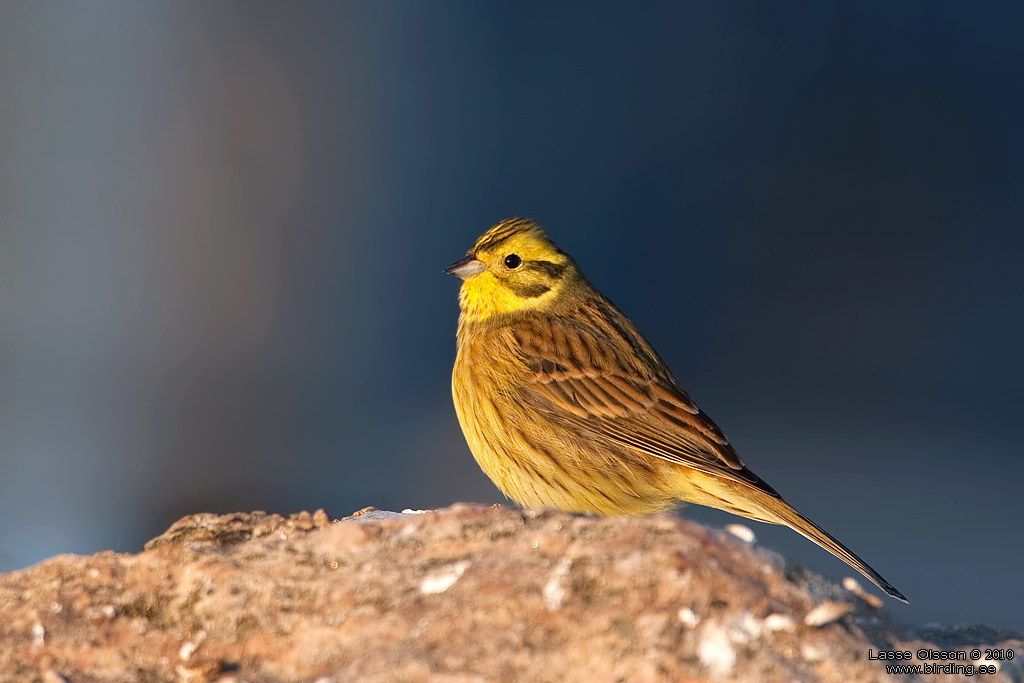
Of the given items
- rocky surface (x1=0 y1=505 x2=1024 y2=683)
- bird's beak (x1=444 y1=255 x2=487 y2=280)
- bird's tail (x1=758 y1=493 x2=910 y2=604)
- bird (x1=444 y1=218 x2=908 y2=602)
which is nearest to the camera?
rocky surface (x1=0 y1=505 x2=1024 y2=683)

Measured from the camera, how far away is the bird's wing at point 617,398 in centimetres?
299

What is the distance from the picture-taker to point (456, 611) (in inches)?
58.9

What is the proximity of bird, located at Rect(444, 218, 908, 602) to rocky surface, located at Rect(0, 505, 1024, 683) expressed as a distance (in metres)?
1.13

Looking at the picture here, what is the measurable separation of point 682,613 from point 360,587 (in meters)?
0.50

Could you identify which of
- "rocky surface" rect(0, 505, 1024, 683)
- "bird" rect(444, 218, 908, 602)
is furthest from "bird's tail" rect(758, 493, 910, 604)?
"rocky surface" rect(0, 505, 1024, 683)

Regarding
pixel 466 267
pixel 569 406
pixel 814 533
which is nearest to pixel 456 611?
pixel 814 533

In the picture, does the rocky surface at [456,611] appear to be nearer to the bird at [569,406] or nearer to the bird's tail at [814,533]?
the bird's tail at [814,533]

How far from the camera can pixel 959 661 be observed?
1.64m

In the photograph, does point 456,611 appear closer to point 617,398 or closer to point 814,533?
point 814,533

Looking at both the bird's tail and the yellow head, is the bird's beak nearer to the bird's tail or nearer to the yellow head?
the yellow head

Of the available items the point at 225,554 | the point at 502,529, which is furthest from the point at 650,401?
the point at 225,554

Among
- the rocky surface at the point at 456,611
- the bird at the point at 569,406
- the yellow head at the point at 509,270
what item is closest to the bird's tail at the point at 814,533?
the bird at the point at 569,406

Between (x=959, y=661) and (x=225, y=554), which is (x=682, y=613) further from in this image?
(x=225, y=554)

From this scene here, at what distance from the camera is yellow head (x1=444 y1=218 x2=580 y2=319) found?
3.40m
